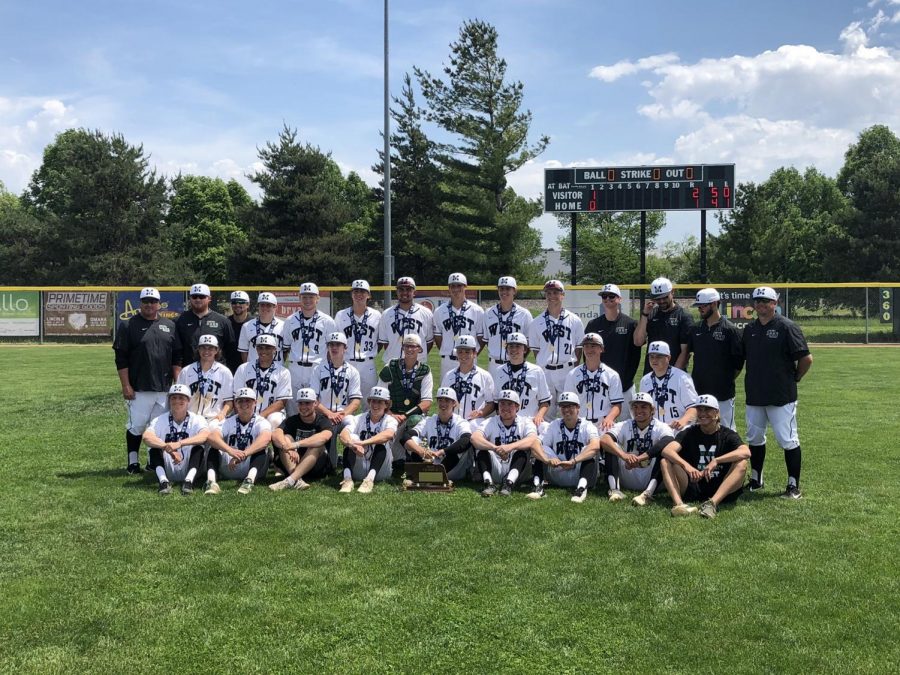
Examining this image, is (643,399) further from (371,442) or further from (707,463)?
(371,442)

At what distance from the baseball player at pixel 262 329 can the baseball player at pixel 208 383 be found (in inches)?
18.3

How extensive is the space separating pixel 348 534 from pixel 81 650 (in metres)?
2.15

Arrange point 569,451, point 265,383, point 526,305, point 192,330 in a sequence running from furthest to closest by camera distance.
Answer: point 526,305 → point 192,330 → point 265,383 → point 569,451

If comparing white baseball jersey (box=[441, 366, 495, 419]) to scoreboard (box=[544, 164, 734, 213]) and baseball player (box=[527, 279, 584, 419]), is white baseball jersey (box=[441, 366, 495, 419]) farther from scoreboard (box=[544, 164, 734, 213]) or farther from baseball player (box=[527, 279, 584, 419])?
scoreboard (box=[544, 164, 734, 213])

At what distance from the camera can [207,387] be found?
7.62 m

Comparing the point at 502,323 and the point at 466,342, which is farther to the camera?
the point at 502,323

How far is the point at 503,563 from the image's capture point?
15.9 ft

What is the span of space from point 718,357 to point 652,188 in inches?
694

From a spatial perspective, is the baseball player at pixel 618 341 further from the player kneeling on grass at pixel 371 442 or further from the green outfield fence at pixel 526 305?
the green outfield fence at pixel 526 305

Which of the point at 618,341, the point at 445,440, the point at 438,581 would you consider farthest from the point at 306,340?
the point at 438,581

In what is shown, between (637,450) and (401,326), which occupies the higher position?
(401,326)

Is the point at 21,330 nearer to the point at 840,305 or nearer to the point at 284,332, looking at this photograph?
the point at 284,332

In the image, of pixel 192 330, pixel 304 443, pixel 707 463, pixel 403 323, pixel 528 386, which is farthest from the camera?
pixel 403 323

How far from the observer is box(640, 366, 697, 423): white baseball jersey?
691 cm
